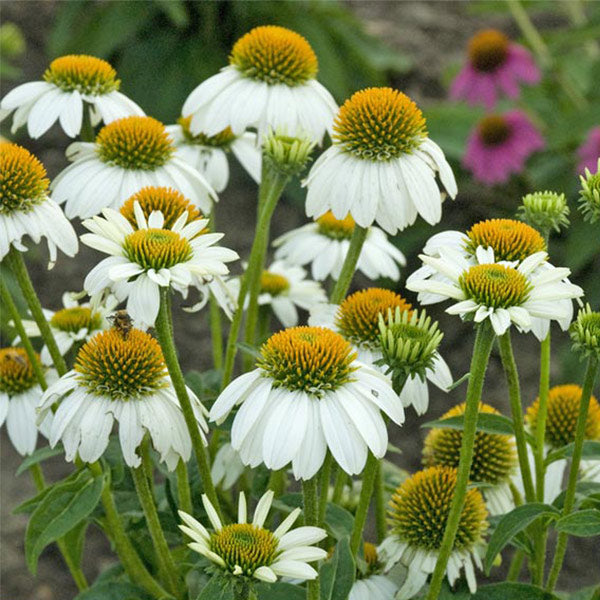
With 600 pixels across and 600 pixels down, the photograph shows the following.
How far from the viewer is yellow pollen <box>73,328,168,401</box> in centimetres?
92

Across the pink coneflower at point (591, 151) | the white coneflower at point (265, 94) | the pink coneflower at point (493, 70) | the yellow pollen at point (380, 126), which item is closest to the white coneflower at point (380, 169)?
the yellow pollen at point (380, 126)

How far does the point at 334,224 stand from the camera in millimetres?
1409

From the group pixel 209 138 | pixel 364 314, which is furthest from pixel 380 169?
pixel 209 138

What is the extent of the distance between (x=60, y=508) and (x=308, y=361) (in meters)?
0.31

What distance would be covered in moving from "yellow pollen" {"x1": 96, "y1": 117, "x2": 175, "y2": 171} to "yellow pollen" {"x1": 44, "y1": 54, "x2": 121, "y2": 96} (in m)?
0.10

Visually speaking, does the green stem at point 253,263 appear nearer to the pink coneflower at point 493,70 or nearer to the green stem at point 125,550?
the green stem at point 125,550

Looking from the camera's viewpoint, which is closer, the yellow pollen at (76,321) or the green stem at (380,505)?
the green stem at (380,505)

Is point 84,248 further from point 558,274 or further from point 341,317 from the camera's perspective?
point 558,274

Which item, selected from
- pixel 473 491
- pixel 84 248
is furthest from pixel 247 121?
pixel 84 248

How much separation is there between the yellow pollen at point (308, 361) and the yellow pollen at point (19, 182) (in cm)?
29

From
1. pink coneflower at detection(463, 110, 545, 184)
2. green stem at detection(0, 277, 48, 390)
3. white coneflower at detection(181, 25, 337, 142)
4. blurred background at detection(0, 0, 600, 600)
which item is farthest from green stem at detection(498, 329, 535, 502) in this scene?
pink coneflower at detection(463, 110, 545, 184)

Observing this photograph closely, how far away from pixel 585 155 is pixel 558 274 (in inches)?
59.7

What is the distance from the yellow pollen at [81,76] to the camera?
122 cm

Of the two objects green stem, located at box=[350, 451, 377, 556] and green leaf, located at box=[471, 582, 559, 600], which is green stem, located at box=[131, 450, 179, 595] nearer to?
green stem, located at box=[350, 451, 377, 556]
